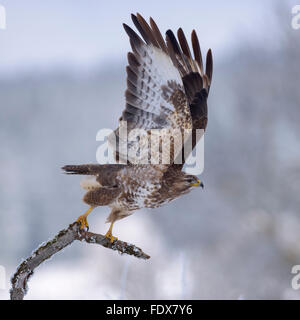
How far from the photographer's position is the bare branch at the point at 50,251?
14.5 feet

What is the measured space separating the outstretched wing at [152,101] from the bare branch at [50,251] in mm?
1217

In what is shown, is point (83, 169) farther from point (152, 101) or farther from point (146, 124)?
point (152, 101)

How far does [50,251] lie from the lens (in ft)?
15.0

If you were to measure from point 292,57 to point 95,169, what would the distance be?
11.8 meters

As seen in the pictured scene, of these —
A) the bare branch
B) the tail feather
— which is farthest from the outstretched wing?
the bare branch

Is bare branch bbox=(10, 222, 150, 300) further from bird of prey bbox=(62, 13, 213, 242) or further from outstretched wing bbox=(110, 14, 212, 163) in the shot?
outstretched wing bbox=(110, 14, 212, 163)

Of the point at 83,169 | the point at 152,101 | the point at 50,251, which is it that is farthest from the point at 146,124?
the point at 50,251

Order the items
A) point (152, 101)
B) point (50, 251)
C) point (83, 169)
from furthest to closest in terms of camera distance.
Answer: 1. point (152, 101)
2. point (83, 169)
3. point (50, 251)

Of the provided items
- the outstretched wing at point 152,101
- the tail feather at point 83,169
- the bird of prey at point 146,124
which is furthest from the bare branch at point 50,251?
the outstretched wing at point 152,101

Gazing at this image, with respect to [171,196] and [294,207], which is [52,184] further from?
[171,196]

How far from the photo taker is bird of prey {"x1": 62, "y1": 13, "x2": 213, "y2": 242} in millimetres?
5707

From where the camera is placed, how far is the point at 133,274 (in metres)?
9.84

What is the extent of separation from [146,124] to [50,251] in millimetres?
1979
